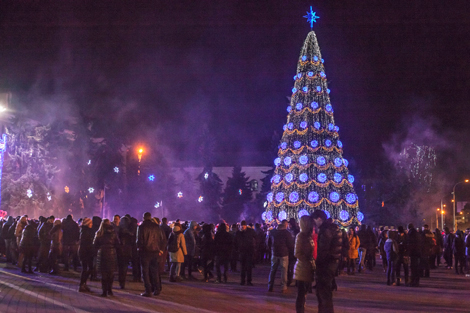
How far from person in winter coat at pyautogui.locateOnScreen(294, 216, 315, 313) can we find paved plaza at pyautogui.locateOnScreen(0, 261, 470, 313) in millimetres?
1206

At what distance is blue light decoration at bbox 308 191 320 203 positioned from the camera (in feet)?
104

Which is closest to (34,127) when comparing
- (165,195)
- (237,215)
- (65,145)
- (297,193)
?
(65,145)

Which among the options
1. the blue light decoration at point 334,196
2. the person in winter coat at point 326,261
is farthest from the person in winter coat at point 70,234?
the blue light decoration at point 334,196

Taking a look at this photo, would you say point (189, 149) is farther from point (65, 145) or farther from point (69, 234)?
point (69, 234)

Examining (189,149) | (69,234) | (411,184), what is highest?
(189,149)

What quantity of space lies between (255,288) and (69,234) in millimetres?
6925

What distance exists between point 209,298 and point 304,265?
3.43 meters

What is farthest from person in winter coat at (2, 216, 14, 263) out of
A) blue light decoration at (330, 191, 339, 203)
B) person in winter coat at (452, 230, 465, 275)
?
person in winter coat at (452, 230, 465, 275)

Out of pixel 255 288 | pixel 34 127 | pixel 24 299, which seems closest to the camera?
pixel 24 299

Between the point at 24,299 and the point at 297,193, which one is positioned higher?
the point at 297,193

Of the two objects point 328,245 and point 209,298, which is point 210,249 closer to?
point 209,298

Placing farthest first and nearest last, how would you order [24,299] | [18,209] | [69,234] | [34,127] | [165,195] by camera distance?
[165,195] → [34,127] → [18,209] → [69,234] → [24,299]

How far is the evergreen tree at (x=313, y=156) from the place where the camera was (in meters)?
31.7

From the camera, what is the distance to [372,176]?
68312mm
